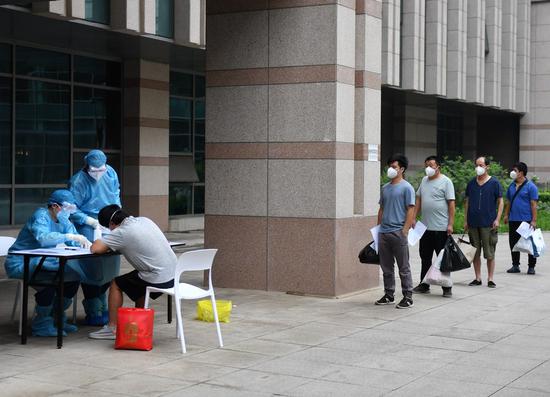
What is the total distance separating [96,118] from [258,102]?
454 inches

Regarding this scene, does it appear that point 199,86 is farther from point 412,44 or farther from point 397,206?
point 397,206

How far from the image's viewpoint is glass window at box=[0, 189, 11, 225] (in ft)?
68.5

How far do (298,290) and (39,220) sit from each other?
4496 mm

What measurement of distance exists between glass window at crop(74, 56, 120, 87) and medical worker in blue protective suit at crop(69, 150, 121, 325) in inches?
518

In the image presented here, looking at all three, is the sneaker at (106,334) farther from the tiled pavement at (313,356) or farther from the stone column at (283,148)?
the stone column at (283,148)

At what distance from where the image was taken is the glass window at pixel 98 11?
19.1 m

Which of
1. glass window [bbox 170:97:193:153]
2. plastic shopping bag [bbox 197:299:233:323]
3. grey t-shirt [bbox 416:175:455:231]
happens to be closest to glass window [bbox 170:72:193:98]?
glass window [bbox 170:97:193:153]

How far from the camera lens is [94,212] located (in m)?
10.5

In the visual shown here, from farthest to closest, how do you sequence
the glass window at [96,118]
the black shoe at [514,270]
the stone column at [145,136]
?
the stone column at [145,136] → the glass window at [96,118] → the black shoe at [514,270]

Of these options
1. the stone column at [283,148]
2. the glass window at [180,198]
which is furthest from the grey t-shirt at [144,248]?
the glass window at [180,198]

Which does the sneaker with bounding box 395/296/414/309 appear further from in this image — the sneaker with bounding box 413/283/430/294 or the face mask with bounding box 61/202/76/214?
the face mask with bounding box 61/202/76/214

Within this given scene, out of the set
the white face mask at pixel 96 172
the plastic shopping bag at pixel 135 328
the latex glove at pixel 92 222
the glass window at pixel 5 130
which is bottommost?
the plastic shopping bag at pixel 135 328

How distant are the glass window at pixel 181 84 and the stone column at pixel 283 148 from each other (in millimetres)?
12896

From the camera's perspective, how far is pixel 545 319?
36.9 feet
